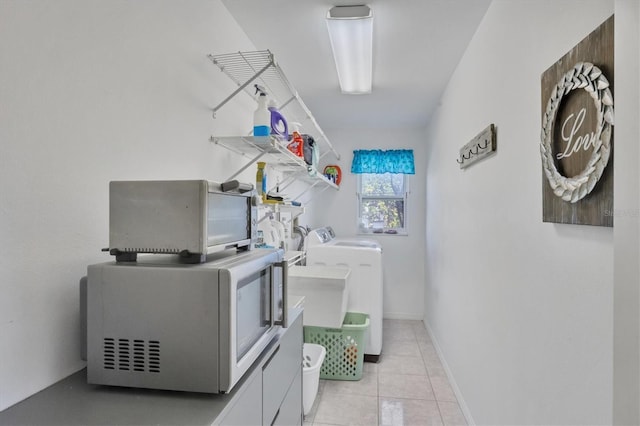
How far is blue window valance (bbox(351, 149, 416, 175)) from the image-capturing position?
4453 mm

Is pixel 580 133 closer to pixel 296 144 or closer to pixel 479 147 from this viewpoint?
pixel 479 147

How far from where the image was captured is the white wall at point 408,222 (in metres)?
4.54

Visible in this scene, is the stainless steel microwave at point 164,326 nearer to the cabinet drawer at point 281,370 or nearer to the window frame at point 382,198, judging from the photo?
the cabinet drawer at point 281,370

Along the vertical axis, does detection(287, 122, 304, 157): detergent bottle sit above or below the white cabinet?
above

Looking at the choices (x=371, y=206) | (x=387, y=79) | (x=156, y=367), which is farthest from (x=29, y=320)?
(x=371, y=206)

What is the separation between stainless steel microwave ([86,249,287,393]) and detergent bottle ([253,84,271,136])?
3.09 ft

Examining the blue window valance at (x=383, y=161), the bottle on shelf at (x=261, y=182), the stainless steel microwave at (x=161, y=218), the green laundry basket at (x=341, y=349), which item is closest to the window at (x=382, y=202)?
the blue window valance at (x=383, y=161)

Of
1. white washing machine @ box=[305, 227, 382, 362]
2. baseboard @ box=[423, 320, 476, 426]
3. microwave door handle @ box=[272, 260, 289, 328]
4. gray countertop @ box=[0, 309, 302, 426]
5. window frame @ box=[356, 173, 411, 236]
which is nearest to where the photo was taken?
gray countertop @ box=[0, 309, 302, 426]

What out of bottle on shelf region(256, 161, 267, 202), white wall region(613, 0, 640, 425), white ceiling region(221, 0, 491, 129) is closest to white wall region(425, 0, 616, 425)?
white ceiling region(221, 0, 491, 129)

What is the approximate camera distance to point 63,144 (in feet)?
3.13

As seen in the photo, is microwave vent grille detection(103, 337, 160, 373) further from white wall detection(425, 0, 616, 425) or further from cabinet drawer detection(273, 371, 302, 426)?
white wall detection(425, 0, 616, 425)

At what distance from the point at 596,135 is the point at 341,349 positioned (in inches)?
96.9

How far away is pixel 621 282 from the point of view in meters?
0.59

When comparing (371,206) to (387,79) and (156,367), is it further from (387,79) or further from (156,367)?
(156,367)
